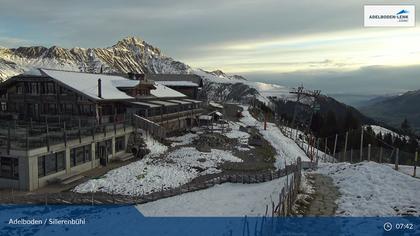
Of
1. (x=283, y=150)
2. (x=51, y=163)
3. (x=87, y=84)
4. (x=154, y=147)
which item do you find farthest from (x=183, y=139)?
(x=51, y=163)

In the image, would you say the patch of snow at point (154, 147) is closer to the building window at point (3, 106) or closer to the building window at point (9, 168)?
the building window at point (9, 168)

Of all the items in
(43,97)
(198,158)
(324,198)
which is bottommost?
(198,158)

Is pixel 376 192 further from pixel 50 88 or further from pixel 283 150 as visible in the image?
pixel 50 88

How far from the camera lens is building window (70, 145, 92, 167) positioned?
31.0m

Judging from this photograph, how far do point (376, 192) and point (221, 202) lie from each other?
883 centimetres

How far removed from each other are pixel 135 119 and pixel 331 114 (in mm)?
68856

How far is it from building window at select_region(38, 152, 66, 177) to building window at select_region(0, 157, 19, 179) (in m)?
1.49

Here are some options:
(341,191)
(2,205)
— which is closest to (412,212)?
(341,191)

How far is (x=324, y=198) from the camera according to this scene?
20125mm

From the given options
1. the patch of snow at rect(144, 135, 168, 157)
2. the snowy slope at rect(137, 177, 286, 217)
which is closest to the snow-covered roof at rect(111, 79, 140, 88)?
the patch of snow at rect(144, 135, 168, 157)

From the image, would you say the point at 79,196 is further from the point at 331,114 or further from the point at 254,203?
the point at 331,114

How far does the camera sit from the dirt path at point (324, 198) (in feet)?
58.5

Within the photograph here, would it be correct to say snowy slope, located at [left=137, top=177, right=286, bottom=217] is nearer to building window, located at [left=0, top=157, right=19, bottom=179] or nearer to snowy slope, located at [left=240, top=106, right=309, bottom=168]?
building window, located at [left=0, top=157, right=19, bottom=179]

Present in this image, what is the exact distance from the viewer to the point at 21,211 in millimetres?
21969
